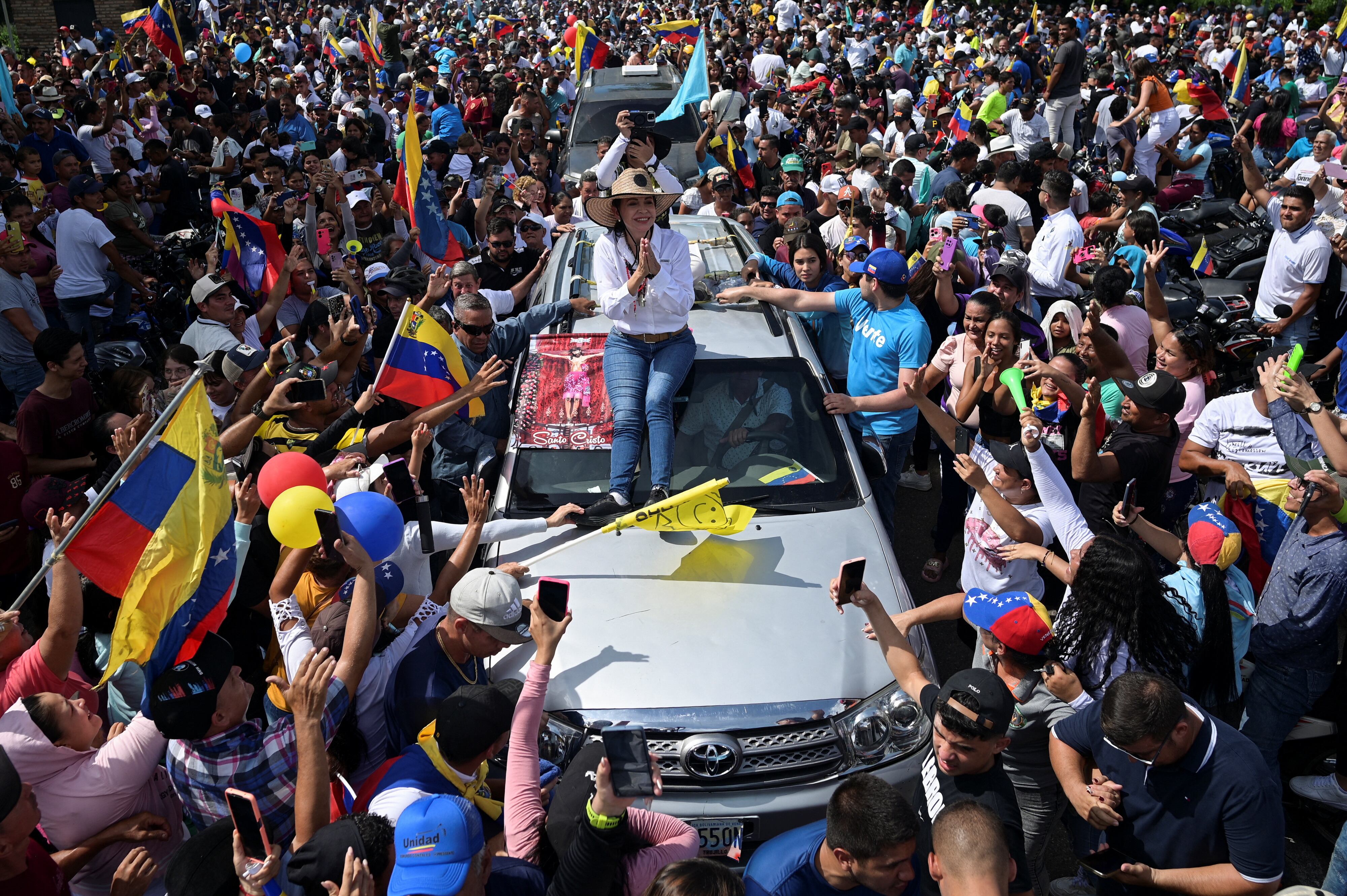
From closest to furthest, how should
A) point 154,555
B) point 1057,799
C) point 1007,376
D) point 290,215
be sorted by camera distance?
point 154,555 → point 1057,799 → point 1007,376 → point 290,215

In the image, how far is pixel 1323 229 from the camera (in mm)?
7938

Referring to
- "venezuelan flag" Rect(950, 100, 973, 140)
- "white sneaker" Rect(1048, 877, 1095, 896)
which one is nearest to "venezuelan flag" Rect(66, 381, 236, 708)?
"white sneaker" Rect(1048, 877, 1095, 896)

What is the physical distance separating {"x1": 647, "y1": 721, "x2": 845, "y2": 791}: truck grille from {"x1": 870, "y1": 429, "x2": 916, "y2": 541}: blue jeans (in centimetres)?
200

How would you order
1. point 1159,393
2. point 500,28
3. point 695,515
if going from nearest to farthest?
point 695,515, point 1159,393, point 500,28

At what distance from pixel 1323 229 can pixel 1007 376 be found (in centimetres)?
460

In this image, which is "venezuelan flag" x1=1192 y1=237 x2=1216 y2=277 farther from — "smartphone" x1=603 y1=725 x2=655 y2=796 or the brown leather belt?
"smartphone" x1=603 y1=725 x2=655 y2=796

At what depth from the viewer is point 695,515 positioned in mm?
4414

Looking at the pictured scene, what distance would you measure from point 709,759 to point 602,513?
1332 millimetres

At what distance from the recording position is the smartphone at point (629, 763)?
2637mm

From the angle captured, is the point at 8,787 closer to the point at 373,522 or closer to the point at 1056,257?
the point at 373,522

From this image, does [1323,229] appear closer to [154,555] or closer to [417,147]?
[417,147]

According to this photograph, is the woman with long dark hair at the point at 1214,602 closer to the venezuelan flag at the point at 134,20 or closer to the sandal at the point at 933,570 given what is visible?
the sandal at the point at 933,570

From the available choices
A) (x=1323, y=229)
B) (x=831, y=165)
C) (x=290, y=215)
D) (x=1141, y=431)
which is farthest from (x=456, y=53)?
(x=1141, y=431)

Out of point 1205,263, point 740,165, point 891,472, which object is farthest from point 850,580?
point 740,165
